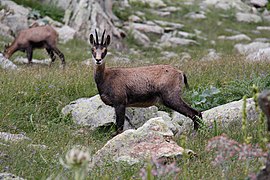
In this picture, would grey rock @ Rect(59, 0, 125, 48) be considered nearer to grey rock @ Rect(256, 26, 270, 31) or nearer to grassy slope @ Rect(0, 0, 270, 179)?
grey rock @ Rect(256, 26, 270, 31)

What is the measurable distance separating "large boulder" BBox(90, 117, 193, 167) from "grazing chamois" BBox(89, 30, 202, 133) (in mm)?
1885

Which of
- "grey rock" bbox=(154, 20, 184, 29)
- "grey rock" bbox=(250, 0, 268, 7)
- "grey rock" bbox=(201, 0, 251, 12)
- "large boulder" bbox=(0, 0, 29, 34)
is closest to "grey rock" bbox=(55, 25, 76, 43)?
"large boulder" bbox=(0, 0, 29, 34)

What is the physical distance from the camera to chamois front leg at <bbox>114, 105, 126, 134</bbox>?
7211 millimetres

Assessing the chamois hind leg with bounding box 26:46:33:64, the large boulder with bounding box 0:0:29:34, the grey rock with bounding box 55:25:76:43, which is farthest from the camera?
the grey rock with bounding box 55:25:76:43

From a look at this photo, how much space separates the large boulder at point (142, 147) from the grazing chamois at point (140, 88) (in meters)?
1.89

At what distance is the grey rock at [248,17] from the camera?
2627 cm

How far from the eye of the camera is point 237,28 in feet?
81.0

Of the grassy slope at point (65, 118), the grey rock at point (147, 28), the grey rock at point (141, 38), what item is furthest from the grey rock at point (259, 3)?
the grassy slope at point (65, 118)

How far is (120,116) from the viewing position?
725 centimetres

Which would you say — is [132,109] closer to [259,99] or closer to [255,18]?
[259,99]

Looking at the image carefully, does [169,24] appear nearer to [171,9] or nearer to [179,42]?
[179,42]

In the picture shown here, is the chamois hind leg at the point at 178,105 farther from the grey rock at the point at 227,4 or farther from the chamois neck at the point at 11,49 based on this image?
the grey rock at the point at 227,4

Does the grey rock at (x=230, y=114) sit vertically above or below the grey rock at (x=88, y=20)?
above

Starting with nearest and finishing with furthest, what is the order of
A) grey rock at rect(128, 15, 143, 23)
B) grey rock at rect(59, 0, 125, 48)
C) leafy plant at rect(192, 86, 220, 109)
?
leafy plant at rect(192, 86, 220, 109)
grey rock at rect(59, 0, 125, 48)
grey rock at rect(128, 15, 143, 23)
